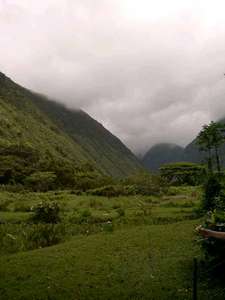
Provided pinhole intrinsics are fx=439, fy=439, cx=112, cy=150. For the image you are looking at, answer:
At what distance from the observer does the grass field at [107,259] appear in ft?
48.0

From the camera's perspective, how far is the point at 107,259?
18.8m

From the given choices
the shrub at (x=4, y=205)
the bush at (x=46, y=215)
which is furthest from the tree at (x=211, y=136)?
the bush at (x=46, y=215)

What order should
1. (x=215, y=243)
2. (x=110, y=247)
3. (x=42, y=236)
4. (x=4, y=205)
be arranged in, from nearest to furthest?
1. (x=215, y=243)
2. (x=110, y=247)
3. (x=42, y=236)
4. (x=4, y=205)

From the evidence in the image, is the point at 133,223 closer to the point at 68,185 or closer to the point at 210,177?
A: the point at 210,177

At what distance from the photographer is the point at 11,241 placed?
23312mm

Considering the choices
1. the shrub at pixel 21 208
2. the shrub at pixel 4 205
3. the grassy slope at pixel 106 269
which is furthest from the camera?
the shrub at pixel 4 205

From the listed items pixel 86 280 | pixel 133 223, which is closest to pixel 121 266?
pixel 86 280

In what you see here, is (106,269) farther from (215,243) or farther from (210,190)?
(210,190)

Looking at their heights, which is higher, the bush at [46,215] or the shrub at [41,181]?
the shrub at [41,181]

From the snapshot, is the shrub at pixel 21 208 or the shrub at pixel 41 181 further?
the shrub at pixel 41 181

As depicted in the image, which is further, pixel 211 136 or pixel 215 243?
pixel 211 136

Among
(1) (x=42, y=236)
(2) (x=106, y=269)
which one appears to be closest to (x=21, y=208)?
(1) (x=42, y=236)

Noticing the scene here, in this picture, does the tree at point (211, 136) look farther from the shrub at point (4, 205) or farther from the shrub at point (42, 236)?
the shrub at point (42, 236)

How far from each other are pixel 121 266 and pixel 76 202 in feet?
71.5
